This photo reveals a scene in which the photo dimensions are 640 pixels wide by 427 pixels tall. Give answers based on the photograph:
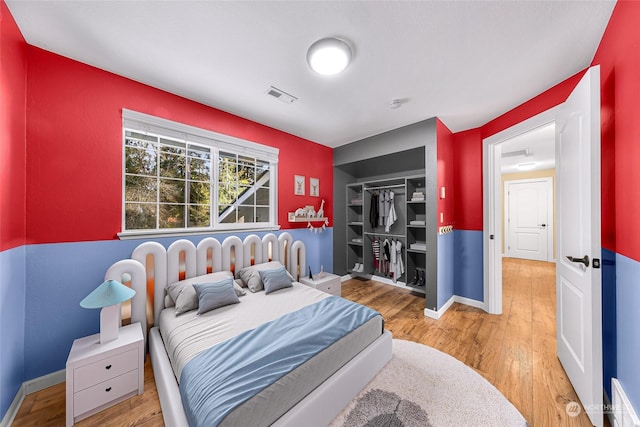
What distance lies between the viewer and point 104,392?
1551mm

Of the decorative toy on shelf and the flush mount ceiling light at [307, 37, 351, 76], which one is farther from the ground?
the flush mount ceiling light at [307, 37, 351, 76]

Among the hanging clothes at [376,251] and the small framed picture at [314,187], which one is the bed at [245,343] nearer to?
the small framed picture at [314,187]

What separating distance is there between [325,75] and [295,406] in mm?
2442

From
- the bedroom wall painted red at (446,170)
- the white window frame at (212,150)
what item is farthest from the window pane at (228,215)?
the bedroom wall painted red at (446,170)

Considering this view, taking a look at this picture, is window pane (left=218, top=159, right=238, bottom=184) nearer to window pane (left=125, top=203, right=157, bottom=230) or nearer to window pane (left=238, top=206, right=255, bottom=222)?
window pane (left=238, top=206, right=255, bottom=222)

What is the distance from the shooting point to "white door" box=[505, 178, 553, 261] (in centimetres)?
596

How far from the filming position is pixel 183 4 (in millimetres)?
1352

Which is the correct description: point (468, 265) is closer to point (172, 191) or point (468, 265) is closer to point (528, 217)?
point (172, 191)

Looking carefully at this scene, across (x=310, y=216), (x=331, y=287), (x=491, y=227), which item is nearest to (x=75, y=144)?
(x=310, y=216)

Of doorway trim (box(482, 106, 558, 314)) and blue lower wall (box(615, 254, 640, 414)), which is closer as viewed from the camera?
blue lower wall (box(615, 254, 640, 414))

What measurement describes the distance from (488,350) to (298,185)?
3088 millimetres

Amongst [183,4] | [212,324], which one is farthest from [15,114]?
[212,324]

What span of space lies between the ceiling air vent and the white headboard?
65.9 inches

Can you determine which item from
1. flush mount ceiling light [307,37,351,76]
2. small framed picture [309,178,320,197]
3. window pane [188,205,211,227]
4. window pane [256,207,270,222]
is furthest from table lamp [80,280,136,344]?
small framed picture [309,178,320,197]
